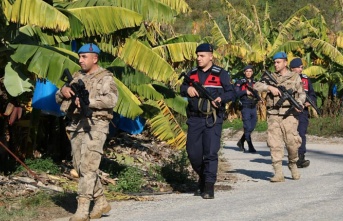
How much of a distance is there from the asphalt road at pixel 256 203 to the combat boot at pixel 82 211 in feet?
1.35

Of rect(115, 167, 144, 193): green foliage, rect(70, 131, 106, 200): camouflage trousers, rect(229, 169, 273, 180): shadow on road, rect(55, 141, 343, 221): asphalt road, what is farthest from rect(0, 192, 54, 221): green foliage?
rect(229, 169, 273, 180): shadow on road

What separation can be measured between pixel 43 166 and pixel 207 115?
11.0 feet

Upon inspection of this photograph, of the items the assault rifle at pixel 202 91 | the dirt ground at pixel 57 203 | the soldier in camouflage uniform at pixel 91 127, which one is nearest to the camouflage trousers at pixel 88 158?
the soldier in camouflage uniform at pixel 91 127

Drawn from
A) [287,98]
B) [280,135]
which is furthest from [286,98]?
[280,135]

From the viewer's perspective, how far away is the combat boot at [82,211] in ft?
26.6

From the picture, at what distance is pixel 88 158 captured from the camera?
826cm

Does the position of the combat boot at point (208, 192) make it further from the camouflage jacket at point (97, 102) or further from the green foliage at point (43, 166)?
the green foliage at point (43, 166)

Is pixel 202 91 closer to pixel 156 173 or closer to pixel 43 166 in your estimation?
pixel 156 173

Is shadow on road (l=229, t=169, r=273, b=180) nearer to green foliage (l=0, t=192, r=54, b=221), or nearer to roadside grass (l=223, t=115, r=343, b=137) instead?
green foliage (l=0, t=192, r=54, b=221)

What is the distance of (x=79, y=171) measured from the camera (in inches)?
328

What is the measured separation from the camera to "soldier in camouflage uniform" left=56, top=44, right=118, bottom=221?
8226 mm

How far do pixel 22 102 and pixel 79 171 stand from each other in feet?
16.5

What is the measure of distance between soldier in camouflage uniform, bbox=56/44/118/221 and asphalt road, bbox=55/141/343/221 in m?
0.44

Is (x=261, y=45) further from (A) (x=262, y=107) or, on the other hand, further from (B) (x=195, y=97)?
(B) (x=195, y=97)
